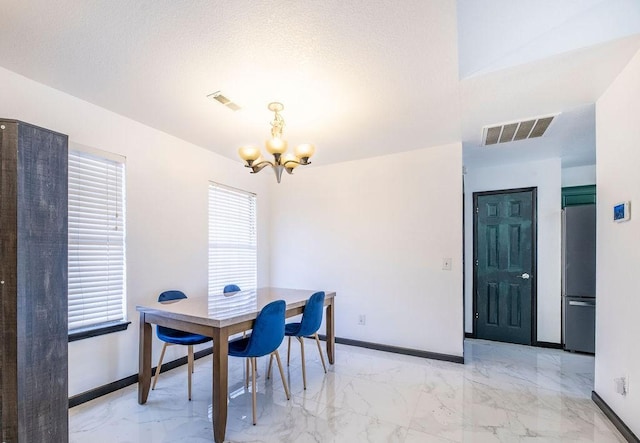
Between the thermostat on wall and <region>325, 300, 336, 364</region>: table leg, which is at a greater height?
the thermostat on wall

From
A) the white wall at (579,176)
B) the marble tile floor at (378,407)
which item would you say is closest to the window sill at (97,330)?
the marble tile floor at (378,407)

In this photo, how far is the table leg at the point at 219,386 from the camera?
2.06 m

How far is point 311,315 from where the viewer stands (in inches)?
116

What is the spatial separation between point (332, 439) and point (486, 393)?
5.00ft

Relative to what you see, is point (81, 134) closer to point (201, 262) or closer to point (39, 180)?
point (39, 180)

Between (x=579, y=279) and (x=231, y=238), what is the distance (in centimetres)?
436

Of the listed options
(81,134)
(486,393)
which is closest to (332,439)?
(486,393)

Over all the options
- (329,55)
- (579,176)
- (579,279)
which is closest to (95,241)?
(329,55)

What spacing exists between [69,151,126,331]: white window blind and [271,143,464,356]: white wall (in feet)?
7.54

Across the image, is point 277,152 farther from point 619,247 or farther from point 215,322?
point 619,247

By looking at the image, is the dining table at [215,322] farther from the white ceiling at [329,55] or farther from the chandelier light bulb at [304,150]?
the white ceiling at [329,55]

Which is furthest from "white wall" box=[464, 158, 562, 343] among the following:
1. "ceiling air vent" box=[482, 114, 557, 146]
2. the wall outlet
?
the wall outlet

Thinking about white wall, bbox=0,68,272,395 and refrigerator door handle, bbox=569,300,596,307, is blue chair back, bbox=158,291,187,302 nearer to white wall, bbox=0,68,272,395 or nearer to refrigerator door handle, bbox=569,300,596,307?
white wall, bbox=0,68,272,395

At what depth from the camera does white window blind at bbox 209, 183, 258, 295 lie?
3.92m
